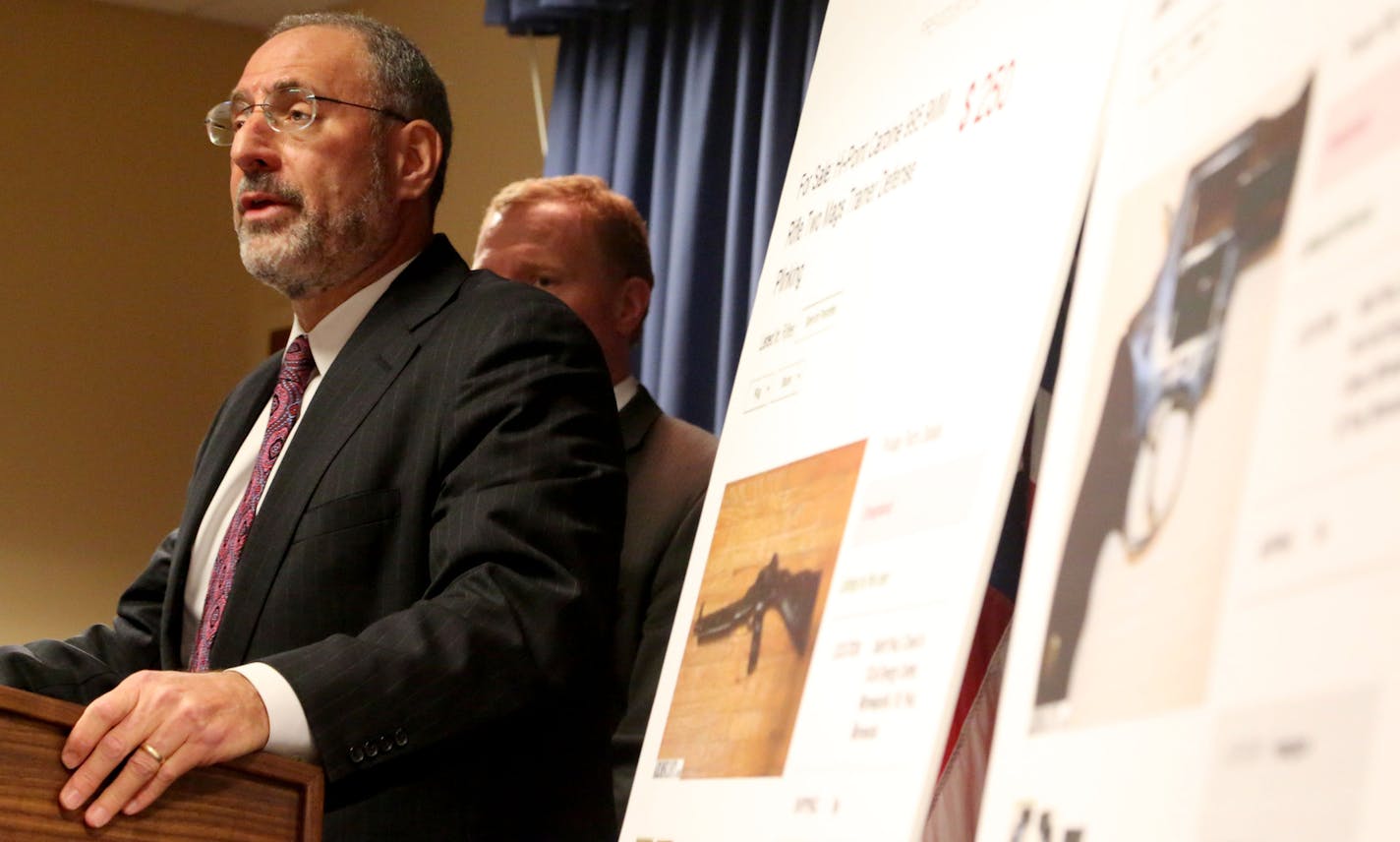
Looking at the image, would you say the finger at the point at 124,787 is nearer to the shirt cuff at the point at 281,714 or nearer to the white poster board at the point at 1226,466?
the shirt cuff at the point at 281,714

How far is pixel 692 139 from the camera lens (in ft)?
11.8

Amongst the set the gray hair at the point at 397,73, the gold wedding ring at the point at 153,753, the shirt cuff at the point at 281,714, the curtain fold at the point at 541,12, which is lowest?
the gold wedding ring at the point at 153,753

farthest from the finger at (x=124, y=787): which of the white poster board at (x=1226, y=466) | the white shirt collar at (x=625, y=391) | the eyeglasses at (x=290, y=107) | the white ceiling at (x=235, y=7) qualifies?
the white ceiling at (x=235, y=7)

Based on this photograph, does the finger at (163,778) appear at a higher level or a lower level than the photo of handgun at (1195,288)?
lower

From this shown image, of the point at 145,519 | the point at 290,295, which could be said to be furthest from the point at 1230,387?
the point at 145,519

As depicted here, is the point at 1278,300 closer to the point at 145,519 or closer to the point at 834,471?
the point at 834,471

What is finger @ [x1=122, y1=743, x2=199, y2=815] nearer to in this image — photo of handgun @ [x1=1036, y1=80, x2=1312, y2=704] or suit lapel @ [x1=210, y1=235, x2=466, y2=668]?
suit lapel @ [x1=210, y1=235, x2=466, y2=668]

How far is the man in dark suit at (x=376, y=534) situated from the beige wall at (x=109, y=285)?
235cm

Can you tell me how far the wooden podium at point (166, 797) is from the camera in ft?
4.15

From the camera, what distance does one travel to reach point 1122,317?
102 centimetres

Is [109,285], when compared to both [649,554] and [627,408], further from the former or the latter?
[649,554]

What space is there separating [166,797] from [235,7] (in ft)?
13.4

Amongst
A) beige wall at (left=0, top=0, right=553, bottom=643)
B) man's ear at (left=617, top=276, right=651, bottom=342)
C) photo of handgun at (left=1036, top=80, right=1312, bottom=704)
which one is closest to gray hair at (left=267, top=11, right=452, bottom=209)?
man's ear at (left=617, top=276, right=651, bottom=342)

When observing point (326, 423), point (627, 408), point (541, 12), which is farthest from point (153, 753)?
point (541, 12)
